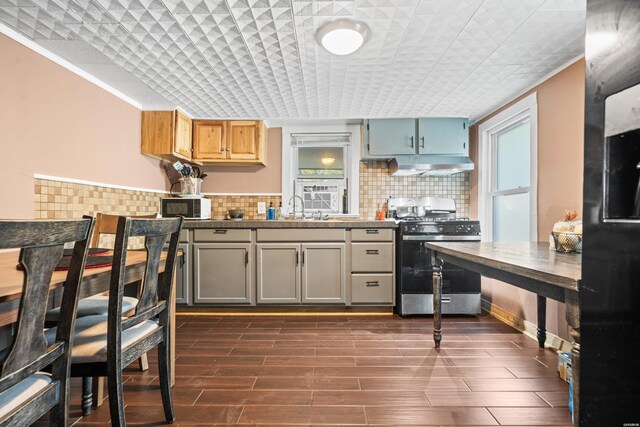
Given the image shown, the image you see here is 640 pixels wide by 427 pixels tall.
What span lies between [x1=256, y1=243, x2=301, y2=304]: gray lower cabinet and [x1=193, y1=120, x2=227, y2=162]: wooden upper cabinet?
1290mm

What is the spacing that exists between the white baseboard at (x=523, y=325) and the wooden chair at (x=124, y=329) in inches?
102

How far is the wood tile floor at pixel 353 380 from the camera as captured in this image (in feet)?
5.14

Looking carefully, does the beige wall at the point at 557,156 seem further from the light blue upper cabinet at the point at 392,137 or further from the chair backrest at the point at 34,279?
the chair backrest at the point at 34,279

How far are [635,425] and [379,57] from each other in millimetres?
2297

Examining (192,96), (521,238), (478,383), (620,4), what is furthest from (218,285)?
(620,4)

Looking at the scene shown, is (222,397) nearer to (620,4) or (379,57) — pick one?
(620,4)

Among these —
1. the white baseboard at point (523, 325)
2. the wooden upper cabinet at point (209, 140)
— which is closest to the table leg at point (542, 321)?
the white baseboard at point (523, 325)

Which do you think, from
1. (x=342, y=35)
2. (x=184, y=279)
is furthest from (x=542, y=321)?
A: (x=184, y=279)

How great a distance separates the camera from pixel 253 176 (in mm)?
4066

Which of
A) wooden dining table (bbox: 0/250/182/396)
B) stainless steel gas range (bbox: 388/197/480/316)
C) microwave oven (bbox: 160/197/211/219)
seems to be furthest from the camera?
microwave oven (bbox: 160/197/211/219)

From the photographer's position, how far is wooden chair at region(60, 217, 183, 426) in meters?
1.16

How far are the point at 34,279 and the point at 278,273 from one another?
2.46m

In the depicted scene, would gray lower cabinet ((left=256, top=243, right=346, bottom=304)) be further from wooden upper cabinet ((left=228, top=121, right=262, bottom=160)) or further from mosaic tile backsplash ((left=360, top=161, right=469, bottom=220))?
wooden upper cabinet ((left=228, top=121, right=262, bottom=160))

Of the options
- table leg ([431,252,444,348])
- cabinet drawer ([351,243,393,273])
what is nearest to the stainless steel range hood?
cabinet drawer ([351,243,393,273])
